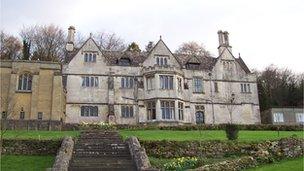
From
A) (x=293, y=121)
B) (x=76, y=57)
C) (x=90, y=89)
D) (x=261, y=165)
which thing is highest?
(x=76, y=57)

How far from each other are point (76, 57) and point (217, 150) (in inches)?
1142

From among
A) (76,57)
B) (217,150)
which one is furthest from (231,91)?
(217,150)

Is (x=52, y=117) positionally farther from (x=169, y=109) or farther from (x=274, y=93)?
(x=274, y=93)

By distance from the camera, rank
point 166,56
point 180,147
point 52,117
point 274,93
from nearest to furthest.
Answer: point 180,147 → point 52,117 → point 166,56 → point 274,93

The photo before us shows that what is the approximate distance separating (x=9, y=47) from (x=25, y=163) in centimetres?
4737

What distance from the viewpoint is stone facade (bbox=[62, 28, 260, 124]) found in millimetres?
50781

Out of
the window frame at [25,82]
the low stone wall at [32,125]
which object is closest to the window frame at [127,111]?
the window frame at [25,82]

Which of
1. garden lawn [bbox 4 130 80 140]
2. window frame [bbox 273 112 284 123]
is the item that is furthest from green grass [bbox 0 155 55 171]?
window frame [bbox 273 112 284 123]

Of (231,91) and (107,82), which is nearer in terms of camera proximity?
(107,82)

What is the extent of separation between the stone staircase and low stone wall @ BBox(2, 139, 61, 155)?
179 cm

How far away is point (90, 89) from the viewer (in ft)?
169

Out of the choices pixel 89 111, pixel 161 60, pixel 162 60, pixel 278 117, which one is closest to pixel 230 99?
pixel 278 117

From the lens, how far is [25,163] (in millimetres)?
24703

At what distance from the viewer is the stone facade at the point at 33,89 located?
46.3 metres
